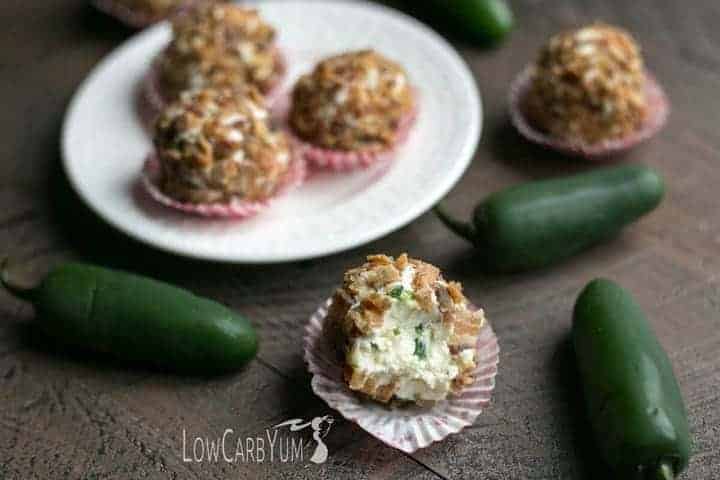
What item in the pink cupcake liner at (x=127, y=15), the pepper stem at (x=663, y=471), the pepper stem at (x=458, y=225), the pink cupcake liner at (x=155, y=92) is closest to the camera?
the pepper stem at (x=663, y=471)

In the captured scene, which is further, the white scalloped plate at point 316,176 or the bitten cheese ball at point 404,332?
the white scalloped plate at point 316,176

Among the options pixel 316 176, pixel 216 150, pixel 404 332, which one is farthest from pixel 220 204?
pixel 404 332

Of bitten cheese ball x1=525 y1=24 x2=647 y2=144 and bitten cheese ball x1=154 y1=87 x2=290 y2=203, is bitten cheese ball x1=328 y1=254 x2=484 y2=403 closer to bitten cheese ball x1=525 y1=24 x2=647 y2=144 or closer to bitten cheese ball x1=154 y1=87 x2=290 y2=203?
bitten cheese ball x1=154 y1=87 x2=290 y2=203

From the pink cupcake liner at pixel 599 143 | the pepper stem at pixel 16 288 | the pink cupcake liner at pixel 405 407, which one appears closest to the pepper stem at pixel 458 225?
the pink cupcake liner at pixel 405 407

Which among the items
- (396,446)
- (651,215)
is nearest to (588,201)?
(651,215)

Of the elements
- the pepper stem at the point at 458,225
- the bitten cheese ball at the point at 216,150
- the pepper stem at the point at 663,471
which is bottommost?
the pepper stem at the point at 663,471

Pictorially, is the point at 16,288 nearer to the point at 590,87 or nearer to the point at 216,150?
the point at 216,150

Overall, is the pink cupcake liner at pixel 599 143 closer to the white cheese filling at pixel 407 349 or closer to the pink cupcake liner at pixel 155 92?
the pink cupcake liner at pixel 155 92
